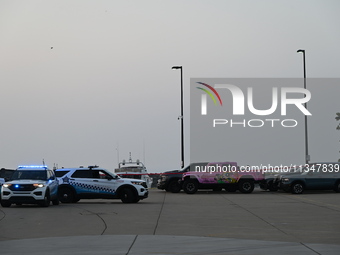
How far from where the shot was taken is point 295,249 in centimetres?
1248

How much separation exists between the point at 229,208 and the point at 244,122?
1751cm

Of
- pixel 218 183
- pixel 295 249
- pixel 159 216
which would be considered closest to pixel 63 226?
pixel 159 216

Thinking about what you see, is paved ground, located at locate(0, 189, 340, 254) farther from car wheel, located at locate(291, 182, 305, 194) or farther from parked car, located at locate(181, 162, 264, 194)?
parked car, located at locate(181, 162, 264, 194)

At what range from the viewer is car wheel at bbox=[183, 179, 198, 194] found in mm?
36688

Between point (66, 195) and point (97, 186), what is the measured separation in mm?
1568

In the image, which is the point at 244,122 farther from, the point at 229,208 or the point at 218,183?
the point at 229,208

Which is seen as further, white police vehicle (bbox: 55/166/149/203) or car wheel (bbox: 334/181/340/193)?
car wheel (bbox: 334/181/340/193)

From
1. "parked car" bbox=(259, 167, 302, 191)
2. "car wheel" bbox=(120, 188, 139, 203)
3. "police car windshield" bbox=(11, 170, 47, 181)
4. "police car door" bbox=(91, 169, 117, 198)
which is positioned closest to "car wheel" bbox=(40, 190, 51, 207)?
"police car windshield" bbox=(11, 170, 47, 181)

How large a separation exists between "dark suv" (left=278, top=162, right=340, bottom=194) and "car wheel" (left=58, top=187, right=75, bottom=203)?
13458 millimetres

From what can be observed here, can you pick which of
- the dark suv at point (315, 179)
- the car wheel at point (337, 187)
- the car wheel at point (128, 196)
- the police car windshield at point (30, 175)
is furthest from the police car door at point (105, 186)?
the car wheel at point (337, 187)

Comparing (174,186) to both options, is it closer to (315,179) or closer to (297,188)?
(297,188)

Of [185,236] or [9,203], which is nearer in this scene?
[185,236]

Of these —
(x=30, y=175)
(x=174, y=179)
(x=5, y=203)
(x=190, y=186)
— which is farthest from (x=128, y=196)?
(x=174, y=179)

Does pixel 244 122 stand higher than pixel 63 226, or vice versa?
pixel 244 122
